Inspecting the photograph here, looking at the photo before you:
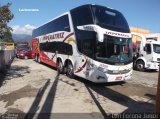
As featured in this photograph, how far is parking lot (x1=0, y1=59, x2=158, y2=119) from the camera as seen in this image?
23.3ft

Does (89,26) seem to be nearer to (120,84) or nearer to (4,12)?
(120,84)

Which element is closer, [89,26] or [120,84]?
[89,26]

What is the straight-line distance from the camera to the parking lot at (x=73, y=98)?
709 centimetres

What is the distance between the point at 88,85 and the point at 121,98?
2670 millimetres

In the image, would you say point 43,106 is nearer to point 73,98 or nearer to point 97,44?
point 73,98

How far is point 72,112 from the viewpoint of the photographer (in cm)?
694

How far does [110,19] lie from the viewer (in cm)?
1108

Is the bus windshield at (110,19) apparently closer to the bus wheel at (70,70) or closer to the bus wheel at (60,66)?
the bus wheel at (70,70)

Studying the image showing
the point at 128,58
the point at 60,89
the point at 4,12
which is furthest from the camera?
the point at 4,12

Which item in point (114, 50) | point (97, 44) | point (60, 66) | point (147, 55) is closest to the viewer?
point (97, 44)

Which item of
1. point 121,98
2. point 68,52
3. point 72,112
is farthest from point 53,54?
point 72,112

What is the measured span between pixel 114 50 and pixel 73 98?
3.29 m

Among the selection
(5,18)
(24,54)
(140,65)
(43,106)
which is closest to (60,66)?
(5,18)

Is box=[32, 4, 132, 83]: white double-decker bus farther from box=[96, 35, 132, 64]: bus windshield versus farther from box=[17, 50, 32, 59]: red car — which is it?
box=[17, 50, 32, 59]: red car
